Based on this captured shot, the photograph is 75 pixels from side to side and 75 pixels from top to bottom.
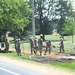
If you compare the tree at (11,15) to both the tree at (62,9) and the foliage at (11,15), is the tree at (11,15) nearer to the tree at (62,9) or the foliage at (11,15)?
the foliage at (11,15)

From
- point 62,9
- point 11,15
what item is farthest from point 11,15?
point 62,9

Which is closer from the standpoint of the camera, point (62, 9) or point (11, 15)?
point (11, 15)

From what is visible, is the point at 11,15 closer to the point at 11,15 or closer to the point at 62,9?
the point at 11,15

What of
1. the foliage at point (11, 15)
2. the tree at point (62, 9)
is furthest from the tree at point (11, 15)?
the tree at point (62, 9)

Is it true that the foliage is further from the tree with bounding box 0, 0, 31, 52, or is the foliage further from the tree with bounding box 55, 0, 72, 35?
the tree with bounding box 55, 0, 72, 35

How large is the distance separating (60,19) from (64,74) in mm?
77502

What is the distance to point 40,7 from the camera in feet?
293

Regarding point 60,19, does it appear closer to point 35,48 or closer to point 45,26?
point 45,26

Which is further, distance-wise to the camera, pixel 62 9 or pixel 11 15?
pixel 62 9

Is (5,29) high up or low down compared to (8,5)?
down

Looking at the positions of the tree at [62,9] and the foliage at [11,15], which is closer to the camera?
the foliage at [11,15]

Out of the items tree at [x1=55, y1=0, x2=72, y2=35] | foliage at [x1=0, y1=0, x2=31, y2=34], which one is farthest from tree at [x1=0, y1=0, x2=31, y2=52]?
tree at [x1=55, y1=0, x2=72, y2=35]

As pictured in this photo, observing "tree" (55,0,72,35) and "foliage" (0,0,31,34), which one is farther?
"tree" (55,0,72,35)

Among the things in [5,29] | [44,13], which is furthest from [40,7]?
[5,29]
